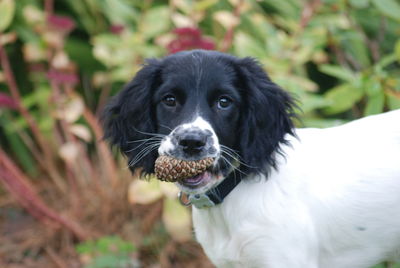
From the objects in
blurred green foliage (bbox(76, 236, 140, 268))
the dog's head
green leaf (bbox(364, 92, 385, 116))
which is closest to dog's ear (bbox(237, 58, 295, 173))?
the dog's head

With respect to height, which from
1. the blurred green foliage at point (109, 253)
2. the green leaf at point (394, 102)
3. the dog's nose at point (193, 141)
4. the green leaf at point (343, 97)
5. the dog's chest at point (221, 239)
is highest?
the dog's nose at point (193, 141)

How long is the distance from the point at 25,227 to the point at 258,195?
8.66ft

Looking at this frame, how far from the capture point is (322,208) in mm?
2330

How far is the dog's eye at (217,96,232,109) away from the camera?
2416 millimetres

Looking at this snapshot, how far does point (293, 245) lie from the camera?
7.42 feet

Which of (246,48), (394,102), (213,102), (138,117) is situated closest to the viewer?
(213,102)

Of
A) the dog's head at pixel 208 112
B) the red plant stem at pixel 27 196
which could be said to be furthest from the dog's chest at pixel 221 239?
the red plant stem at pixel 27 196

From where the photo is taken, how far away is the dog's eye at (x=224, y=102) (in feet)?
7.93

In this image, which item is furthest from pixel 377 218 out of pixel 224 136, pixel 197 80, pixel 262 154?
pixel 197 80

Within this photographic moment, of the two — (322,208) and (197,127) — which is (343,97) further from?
(197,127)

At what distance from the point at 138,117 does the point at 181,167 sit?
1.50ft

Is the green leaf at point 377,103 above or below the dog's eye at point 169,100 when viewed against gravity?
below

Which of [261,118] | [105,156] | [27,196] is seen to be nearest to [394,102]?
[261,118]

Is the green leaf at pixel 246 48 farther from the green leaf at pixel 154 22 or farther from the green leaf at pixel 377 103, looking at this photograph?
the green leaf at pixel 377 103
